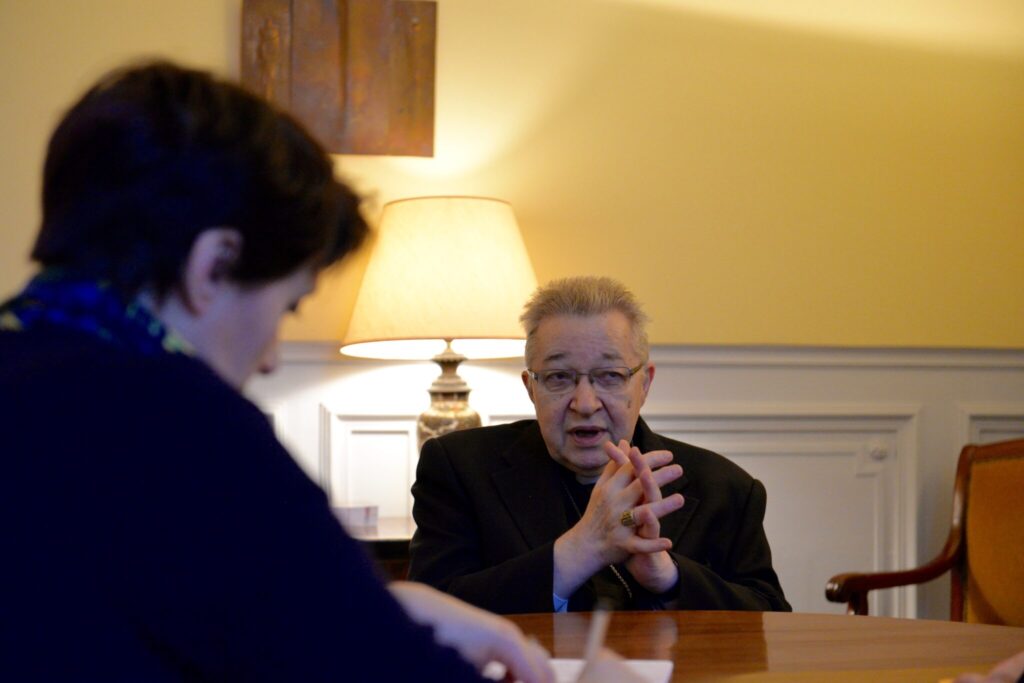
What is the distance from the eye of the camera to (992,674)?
3.96 ft

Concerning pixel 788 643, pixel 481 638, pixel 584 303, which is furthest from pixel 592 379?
pixel 481 638

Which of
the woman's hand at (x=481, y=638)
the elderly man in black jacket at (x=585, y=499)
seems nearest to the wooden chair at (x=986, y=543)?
the elderly man in black jacket at (x=585, y=499)

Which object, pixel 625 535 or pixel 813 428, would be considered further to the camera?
pixel 813 428

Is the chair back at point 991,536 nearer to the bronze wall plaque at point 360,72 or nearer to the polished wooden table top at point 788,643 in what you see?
the polished wooden table top at point 788,643

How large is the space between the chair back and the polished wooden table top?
1384mm

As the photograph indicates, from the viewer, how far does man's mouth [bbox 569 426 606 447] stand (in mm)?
2260

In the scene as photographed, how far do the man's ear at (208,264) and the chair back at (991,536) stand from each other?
267cm

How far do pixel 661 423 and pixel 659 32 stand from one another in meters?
1.19

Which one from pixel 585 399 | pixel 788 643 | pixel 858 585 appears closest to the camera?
pixel 788 643

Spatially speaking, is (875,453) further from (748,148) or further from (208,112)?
(208,112)

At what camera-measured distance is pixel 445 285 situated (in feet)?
9.52

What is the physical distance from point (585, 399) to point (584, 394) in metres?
0.01

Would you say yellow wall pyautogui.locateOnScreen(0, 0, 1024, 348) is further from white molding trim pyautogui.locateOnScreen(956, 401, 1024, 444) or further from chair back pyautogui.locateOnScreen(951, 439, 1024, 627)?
chair back pyautogui.locateOnScreen(951, 439, 1024, 627)

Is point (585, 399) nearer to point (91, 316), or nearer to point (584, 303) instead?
point (584, 303)
